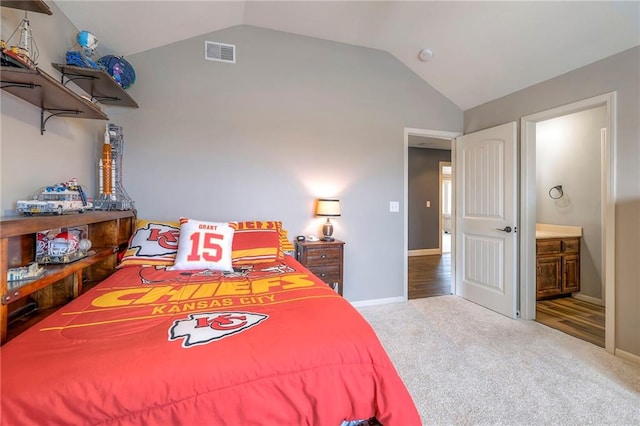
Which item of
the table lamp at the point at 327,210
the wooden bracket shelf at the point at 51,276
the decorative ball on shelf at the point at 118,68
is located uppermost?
the decorative ball on shelf at the point at 118,68

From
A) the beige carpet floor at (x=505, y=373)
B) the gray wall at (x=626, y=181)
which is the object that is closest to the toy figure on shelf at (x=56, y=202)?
the beige carpet floor at (x=505, y=373)

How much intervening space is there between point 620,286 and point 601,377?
76 cm

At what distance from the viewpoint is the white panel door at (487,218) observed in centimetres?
283

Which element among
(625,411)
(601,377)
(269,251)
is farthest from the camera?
(269,251)

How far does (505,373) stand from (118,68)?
12.1ft

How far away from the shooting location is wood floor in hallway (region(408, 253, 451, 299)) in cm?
363

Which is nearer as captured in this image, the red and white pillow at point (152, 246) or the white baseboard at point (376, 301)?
the red and white pillow at point (152, 246)

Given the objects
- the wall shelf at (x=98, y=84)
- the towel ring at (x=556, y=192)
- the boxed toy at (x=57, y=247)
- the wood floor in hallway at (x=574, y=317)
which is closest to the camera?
the boxed toy at (x=57, y=247)

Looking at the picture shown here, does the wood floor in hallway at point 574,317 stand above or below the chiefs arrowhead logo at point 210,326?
below

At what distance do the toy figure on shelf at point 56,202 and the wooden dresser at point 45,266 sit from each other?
0.07m

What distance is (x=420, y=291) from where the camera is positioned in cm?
367

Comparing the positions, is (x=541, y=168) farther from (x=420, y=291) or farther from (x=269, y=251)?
(x=269, y=251)

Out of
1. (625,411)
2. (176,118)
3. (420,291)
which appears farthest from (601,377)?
(176,118)

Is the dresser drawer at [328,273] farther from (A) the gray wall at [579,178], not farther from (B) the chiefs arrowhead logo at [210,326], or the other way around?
(A) the gray wall at [579,178]
